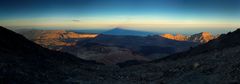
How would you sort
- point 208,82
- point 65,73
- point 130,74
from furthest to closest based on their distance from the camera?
point 130,74 → point 65,73 → point 208,82

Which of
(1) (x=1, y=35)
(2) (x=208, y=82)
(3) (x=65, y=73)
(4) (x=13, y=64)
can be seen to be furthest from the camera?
(1) (x=1, y=35)

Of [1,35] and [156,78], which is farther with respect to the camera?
[1,35]

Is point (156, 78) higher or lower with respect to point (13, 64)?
lower

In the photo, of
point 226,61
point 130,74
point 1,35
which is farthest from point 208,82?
point 1,35

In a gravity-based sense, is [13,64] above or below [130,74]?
above

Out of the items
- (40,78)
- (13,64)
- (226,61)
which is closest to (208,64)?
(226,61)

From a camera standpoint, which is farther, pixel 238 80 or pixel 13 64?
pixel 13 64

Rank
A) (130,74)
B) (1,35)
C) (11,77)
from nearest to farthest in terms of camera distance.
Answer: (11,77) < (130,74) < (1,35)

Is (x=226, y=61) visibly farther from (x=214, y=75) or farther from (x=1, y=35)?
(x=1, y=35)

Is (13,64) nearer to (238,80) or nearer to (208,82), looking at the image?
(208,82)
